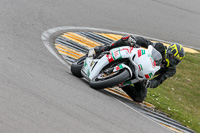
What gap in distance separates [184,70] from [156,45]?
4.08 m

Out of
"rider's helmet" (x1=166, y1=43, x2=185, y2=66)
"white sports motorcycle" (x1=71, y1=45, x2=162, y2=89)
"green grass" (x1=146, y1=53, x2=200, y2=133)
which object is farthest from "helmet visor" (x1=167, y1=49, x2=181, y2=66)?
"green grass" (x1=146, y1=53, x2=200, y2=133)

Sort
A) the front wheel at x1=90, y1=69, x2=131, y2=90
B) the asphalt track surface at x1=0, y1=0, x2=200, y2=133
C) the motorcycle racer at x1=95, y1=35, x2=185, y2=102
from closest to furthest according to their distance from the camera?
the asphalt track surface at x1=0, y1=0, x2=200, y2=133
the front wheel at x1=90, y1=69, x2=131, y2=90
the motorcycle racer at x1=95, y1=35, x2=185, y2=102

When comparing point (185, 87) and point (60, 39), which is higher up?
point (60, 39)

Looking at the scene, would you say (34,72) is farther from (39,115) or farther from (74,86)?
(39,115)

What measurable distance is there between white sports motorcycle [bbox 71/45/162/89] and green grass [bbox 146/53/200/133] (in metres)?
1.40

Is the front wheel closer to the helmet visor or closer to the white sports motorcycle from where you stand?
the white sports motorcycle

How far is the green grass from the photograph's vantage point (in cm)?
803

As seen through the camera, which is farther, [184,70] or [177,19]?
[177,19]

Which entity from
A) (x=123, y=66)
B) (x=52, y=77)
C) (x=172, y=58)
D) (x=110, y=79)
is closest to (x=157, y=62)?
(x=172, y=58)

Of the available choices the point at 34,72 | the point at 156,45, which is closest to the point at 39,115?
the point at 34,72

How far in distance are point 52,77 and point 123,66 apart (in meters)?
1.28

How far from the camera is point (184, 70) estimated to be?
11578mm

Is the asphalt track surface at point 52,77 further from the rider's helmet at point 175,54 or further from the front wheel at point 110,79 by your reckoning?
the rider's helmet at point 175,54

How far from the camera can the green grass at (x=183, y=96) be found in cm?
803
